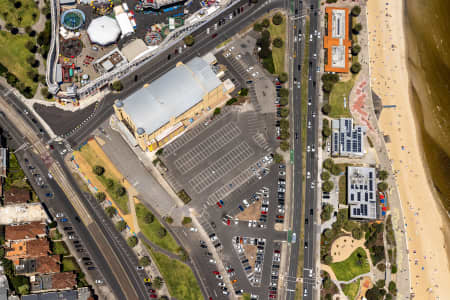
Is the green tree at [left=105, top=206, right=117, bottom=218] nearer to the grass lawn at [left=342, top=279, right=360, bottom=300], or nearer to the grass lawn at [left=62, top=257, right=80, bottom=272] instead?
the grass lawn at [left=62, top=257, right=80, bottom=272]

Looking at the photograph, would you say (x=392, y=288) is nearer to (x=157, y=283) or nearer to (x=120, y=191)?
(x=157, y=283)

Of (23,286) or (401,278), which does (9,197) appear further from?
(401,278)

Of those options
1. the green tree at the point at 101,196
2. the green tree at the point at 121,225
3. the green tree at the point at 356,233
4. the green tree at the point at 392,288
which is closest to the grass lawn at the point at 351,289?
the green tree at the point at 392,288

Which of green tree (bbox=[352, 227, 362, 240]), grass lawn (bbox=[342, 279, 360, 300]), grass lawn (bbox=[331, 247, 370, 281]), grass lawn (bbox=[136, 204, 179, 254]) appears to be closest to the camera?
grass lawn (bbox=[342, 279, 360, 300])

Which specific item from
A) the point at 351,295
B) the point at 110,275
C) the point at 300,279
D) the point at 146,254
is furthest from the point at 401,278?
the point at 110,275

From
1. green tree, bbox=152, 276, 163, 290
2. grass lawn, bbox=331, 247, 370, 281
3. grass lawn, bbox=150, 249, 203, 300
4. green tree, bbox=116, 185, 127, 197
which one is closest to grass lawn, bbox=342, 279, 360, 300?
grass lawn, bbox=331, 247, 370, 281
